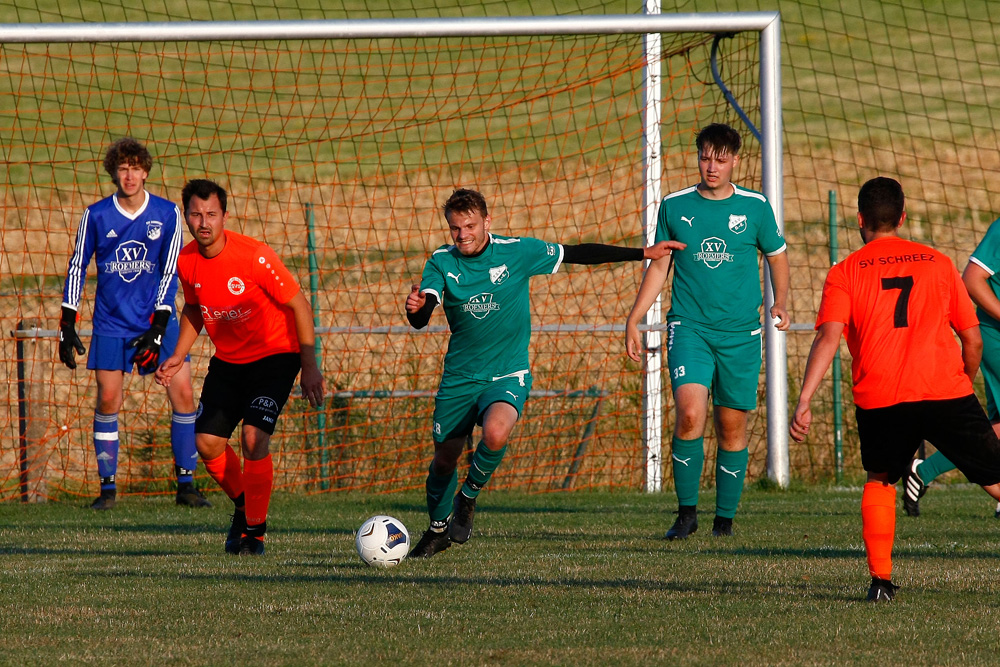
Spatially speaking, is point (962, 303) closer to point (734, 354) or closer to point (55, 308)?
point (734, 354)

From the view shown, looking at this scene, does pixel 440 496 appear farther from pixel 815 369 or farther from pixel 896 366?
pixel 896 366

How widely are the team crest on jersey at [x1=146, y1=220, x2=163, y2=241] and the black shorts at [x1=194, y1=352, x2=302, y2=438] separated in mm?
2540

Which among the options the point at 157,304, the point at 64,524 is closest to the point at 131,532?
the point at 64,524

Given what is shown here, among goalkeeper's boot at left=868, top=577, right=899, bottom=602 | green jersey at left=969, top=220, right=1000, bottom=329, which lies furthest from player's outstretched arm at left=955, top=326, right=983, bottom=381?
green jersey at left=969, top=220, right=1000, bottom=329

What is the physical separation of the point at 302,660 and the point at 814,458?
7.90 meters

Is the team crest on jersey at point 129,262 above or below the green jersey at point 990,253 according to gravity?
above

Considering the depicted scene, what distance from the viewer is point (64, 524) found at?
8.18 meters

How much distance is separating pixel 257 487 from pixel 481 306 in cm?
144

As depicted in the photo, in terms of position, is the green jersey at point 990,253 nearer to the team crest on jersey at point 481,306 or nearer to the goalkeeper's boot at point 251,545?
the team crest on jersey at point 481,306

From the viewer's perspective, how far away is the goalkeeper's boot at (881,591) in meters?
4.80

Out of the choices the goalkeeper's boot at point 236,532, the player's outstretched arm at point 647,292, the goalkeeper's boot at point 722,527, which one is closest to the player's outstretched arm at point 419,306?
the player's outstretched arm at point 647,292

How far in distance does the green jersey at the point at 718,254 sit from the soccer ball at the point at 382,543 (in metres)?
2.02

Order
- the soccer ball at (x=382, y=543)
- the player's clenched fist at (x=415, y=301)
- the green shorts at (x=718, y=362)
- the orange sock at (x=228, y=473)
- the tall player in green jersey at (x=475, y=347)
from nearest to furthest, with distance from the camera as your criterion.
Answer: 1. the player's clenched fist at (x=415, y=301)
2. the soccer ball at (x=382, y=543)
3. the tall player in green jersey at (x=475, y=347)
4. the orange sock at (x=228, y=473)
5. the green shorts at (x=718, y=362)

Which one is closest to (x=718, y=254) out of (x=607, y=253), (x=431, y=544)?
(x=607, y=253)
